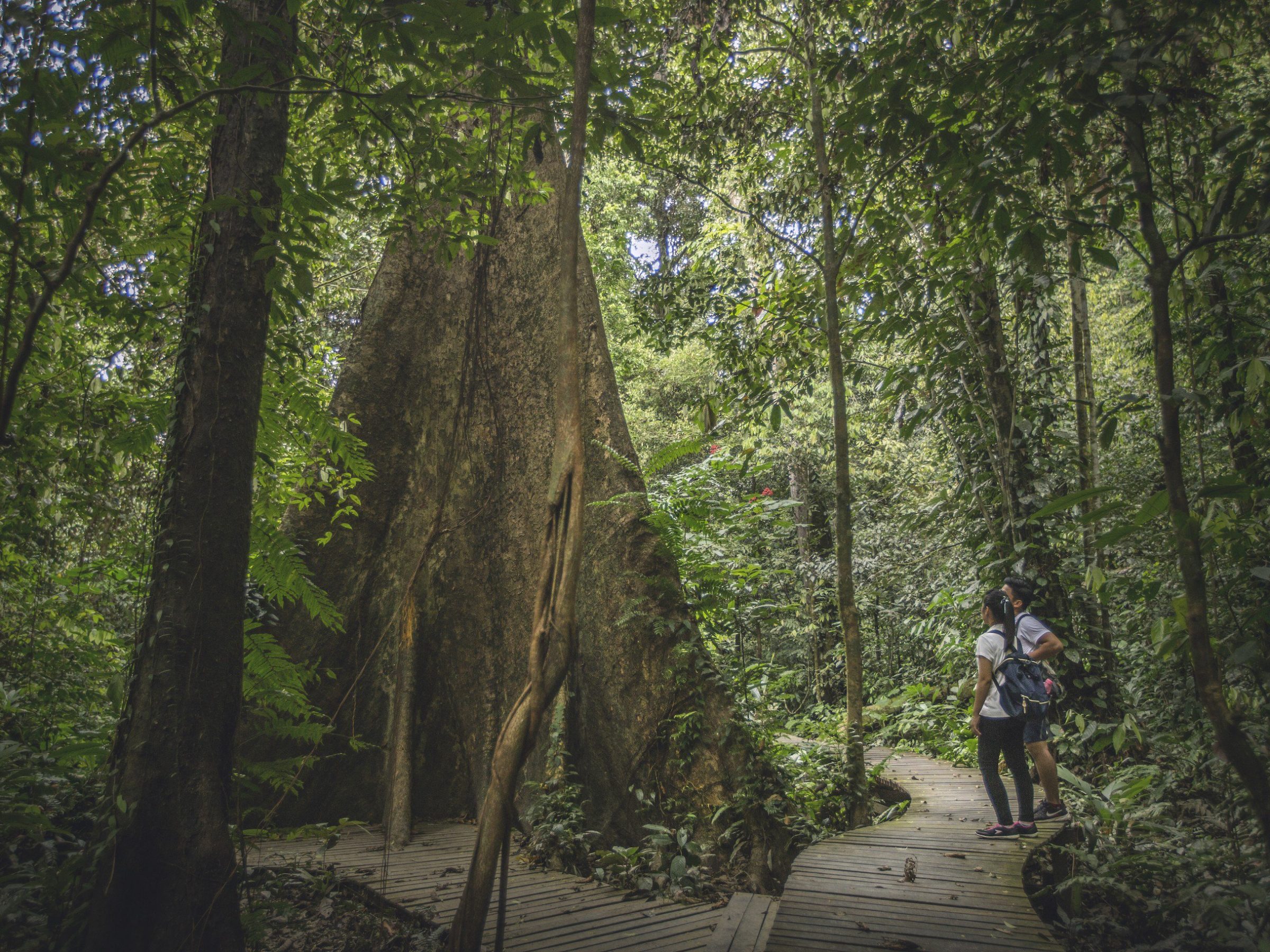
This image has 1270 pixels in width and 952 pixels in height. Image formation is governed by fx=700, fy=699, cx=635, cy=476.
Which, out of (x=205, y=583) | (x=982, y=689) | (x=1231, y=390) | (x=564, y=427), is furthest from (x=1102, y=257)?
(x=205, y=583)

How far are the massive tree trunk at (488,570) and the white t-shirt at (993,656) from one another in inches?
72.3

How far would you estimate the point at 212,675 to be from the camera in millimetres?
2920

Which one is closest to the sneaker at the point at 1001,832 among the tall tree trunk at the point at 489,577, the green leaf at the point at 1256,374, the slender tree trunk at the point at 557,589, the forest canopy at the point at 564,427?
the forest canopy at the point at 564,427

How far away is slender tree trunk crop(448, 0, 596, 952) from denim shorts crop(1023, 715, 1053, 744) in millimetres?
4107

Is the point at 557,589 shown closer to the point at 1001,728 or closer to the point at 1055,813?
the point at 1001,728

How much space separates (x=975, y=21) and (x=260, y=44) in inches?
187

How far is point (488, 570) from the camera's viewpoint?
6.14 meters

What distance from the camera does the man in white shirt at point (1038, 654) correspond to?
493 centimetres

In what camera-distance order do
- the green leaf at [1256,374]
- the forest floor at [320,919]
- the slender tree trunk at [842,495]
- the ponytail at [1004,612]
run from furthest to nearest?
the slender tree trunk at [842,495] → the ponytail at [1004,612] → the green leaf at [1256,374] → the forest floor at [320,919]

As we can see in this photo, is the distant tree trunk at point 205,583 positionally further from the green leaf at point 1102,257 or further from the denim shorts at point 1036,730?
the denim shorts at point 1036,730

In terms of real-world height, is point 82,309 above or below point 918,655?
above

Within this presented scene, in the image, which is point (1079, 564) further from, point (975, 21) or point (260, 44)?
point (260, 44)

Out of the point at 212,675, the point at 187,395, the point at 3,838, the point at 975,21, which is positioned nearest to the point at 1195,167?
the point at 975,21

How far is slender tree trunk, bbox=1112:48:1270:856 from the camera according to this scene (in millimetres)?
2199
